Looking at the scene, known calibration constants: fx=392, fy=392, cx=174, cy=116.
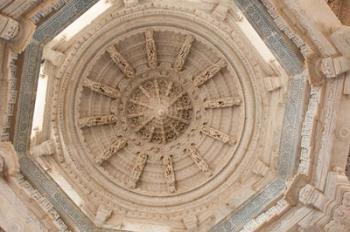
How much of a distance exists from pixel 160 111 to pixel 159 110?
0.17 feet

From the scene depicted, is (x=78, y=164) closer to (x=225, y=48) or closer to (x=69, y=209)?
(x=69, y=209)

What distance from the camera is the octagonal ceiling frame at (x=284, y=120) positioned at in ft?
24.9

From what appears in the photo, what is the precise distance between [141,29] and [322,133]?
17.2 feet

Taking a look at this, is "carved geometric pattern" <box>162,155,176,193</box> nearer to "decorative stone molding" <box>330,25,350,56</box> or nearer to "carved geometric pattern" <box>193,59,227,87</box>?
"carved geometric pattern" <box>193,59,227,87</box>

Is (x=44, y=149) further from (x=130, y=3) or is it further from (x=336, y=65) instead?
(x=336, y=65)

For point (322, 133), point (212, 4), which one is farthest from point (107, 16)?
point (322, 133)

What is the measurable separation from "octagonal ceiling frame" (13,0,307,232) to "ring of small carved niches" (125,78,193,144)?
3.41 m

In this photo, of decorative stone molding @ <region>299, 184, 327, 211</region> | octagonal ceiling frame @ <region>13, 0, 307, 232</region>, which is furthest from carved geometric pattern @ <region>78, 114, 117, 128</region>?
decorative stone molding @ <region>299, 184, 327, 211</region>

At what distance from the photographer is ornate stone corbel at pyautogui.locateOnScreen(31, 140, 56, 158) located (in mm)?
8773

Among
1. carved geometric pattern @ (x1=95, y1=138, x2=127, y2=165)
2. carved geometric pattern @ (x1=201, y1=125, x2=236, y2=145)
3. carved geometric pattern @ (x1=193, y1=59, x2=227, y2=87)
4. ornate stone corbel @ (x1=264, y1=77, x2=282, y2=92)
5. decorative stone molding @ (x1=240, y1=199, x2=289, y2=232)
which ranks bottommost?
decorative stone molding @ (x1=240, y1=199, x2=289, y2=232)

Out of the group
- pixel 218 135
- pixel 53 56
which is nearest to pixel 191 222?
pixel 218 135

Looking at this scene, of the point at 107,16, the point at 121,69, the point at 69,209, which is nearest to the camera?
the point at 69,209

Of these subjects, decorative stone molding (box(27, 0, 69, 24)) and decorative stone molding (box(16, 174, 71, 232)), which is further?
decorative stone molding (box(16, 174, 71, 232))

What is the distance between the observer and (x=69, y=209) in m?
8.66
